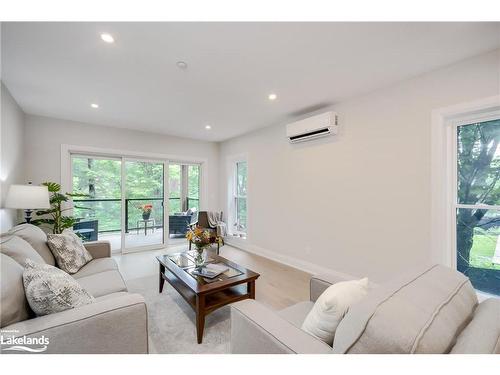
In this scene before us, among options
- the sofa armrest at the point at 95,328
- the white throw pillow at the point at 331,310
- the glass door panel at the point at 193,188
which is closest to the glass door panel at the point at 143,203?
the glass door panel at the point at 193,188

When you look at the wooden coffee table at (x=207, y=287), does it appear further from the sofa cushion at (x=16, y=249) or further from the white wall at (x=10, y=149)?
the white wall at (x=10, y=149)

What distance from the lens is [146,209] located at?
15.1 feet

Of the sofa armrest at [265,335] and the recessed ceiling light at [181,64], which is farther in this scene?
the recessed ceiling light at [181,64]

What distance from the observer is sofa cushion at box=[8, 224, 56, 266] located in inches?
75.0

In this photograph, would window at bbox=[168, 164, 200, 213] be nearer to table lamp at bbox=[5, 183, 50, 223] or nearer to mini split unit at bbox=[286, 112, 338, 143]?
table lamp at bbox=[5, 183, 50, 223]

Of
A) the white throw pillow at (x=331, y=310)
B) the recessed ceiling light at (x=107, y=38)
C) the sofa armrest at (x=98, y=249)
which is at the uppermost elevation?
the recessed ceiling light at (x=107, y=38)

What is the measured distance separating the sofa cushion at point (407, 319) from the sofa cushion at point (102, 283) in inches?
69.5

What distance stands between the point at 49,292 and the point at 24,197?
6.91 ft

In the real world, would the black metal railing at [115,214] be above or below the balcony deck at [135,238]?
above

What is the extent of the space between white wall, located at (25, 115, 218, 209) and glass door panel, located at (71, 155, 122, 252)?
297mm

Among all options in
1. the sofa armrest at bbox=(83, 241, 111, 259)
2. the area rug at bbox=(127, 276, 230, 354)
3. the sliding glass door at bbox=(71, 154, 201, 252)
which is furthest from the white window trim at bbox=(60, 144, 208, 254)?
the area rug at bbox=(127, 276, 230, 354)

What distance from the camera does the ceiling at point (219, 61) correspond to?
165cm

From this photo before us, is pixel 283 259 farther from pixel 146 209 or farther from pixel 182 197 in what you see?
pixel 146 209
